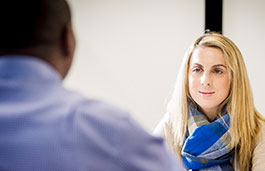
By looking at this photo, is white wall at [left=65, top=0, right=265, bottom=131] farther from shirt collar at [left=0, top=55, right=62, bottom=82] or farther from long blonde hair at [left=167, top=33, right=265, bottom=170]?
shirt collar at [left=0, top=55, right=62, bottom=82]

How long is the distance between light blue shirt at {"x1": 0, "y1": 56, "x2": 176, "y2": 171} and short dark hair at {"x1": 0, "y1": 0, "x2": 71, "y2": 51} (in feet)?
0.10

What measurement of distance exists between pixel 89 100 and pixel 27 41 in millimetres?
140

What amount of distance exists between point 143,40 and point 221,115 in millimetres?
1064

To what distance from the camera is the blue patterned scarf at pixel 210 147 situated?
1.53 meters

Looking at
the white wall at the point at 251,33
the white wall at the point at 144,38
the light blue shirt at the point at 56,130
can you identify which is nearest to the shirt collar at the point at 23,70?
the light blue shirt at the point at 56,130

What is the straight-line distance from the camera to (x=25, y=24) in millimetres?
532

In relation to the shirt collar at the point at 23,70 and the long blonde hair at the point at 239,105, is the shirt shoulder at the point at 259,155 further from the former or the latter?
the shirt collar at the point at 23,70

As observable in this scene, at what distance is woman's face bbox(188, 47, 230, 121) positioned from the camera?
1529mm

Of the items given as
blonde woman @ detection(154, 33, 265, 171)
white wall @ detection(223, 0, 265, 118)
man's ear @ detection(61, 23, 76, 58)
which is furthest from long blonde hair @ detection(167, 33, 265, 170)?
man's ear @ detection(61, 23, 76, 58)

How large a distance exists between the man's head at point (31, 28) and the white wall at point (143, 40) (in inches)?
73.8

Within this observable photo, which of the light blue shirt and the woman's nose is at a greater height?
the light blue shirt

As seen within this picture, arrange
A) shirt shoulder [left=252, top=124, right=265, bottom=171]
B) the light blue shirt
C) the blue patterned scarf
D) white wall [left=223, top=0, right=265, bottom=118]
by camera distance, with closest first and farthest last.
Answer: the light blue shirt
shirt shoulder [left=252, top=124, right=265, bottom=171]
the blue patterned scarf
white wall [left=223, top=0, right=265, bottom=118]

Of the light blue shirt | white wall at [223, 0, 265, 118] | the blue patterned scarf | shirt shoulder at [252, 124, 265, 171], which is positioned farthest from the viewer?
white wall at [223, 0, 265, 118]

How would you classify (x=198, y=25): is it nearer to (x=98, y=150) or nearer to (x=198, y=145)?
(x=198, y=145)
